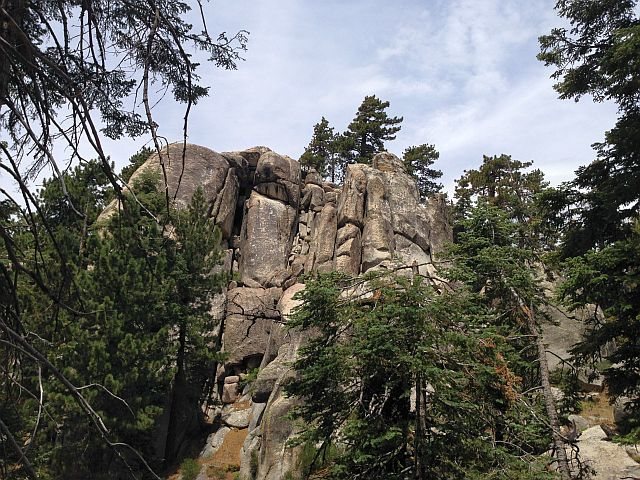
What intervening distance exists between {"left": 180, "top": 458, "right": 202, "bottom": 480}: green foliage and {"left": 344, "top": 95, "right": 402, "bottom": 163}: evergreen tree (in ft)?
99.3

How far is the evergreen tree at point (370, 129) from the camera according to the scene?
1797 inches

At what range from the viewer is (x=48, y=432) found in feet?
54.4

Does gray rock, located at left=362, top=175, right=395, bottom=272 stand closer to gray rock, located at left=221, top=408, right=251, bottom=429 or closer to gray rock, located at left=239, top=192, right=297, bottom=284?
gray rock, located at left=239, top=192, right=297, bottom=284

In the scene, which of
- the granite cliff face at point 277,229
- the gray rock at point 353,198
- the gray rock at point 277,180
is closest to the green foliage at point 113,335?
the granite cliff face at point 277,229

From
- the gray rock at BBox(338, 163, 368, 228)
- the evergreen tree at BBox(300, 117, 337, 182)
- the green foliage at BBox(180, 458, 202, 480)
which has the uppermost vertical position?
the evergreen tree at BBox(300, 117, 337, 182)

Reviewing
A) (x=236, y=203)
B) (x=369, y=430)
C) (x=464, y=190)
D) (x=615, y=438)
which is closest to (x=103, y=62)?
(x=369, y=430)

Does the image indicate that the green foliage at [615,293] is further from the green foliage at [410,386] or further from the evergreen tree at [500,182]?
the evergreen tree at [500,182]

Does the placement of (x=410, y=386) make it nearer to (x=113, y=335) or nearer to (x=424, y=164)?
(x=113, y=335)

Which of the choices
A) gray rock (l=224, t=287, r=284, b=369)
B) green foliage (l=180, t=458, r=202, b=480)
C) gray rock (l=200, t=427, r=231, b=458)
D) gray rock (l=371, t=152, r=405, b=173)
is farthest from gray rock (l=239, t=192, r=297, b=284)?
green foliage (l=180, t=458, r=202, b=480)

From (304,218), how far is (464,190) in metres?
12.8

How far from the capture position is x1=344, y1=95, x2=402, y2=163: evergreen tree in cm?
4566

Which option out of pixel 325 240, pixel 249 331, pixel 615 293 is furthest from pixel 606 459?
pixel 325 240

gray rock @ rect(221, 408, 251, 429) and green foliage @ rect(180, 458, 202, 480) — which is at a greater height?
gray rock @ rect(221, 408, 251, 429)

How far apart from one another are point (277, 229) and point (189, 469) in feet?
55.3
